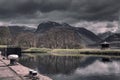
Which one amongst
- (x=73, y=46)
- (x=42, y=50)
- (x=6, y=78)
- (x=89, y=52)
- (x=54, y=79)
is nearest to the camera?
(x=6, y=78)

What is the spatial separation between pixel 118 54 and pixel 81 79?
90.0m

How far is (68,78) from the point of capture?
4688 centimetres

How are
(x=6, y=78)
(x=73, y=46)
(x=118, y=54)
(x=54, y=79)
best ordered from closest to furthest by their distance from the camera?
(x=6, y=78) < (x=54, y=79) < (x=118, y=54) < (x=73, y=46)

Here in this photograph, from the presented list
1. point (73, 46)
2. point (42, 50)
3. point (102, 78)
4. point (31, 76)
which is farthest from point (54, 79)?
point (73, 46)

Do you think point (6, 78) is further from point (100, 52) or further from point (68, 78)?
point (100, 52)

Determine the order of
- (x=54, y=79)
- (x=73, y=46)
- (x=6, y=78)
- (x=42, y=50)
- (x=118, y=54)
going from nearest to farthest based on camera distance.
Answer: (x=6, y=78), (x=54, y=79), (x=118, y=54), (x=42, y=50), (x=73, y=46)

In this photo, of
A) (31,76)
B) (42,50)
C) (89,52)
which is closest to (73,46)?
(42,50)

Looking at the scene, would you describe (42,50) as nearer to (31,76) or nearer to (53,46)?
(53,46)

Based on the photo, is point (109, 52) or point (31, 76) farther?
point (109, 52)

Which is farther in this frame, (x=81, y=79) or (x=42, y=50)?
(x=42, y=50)

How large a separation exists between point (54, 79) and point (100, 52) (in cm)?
9749

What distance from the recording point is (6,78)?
3045 centimetres

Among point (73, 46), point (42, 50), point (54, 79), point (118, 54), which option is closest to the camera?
point (54, 79)

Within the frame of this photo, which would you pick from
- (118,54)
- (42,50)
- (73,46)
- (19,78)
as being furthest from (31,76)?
(73,46)
